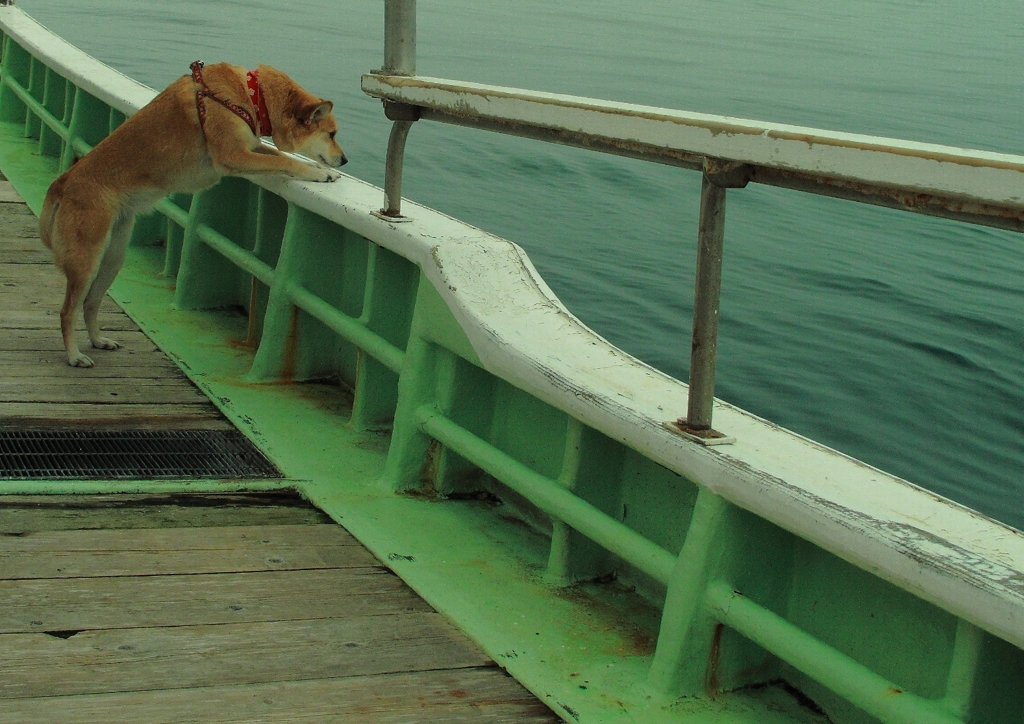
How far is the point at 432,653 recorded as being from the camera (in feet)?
8.55

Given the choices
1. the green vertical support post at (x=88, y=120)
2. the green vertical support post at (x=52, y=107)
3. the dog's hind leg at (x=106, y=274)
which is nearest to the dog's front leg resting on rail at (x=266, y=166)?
the dog's hind leg at (x=106, y=274)

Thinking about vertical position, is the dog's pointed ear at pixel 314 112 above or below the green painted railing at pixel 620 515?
above

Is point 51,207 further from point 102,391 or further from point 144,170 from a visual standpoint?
point 102,391

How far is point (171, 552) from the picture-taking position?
298 cm

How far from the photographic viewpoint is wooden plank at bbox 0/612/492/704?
2361 millimetres

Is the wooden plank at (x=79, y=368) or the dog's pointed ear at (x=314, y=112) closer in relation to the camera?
the wooden plank at (x=79, y=368)

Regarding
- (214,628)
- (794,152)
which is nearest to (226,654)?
(214,628)

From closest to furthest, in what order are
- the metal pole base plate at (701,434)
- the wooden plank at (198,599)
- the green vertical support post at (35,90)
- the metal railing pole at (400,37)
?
the metal pole base plate at (701,434), the wooden plank at (198,599), the metal railing pole at (400,37), the green vertical support post at (35,90)

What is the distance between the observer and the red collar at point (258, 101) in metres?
4.77

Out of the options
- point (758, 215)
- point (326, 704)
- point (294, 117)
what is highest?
point (294, 117)

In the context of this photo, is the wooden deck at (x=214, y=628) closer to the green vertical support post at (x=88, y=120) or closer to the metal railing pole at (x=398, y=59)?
the metal railing pole at (x=398, y=59)

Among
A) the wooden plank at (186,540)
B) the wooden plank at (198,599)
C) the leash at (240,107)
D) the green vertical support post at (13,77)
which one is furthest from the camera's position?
the green vertical support post at (13,77)

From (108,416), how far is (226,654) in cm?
171

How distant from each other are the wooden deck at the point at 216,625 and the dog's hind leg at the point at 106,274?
1512 millimetres
